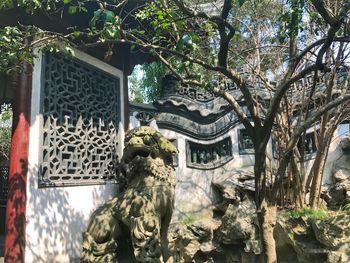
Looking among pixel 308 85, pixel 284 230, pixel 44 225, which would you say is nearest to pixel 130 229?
pixel 44 225

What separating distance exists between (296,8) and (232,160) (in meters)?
4.33

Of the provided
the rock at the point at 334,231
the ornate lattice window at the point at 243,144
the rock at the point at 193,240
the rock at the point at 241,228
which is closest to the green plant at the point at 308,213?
the rock at the point at 334,231

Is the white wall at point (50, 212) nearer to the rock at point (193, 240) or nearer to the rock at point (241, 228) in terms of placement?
the rock at point (193, 240)

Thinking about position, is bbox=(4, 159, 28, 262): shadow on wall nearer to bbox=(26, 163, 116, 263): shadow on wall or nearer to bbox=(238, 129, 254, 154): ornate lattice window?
bbox=(26, 163, 116, 263): shadow on wall

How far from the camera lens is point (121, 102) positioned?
15.6 ft

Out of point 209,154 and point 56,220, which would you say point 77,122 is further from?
point 209,154

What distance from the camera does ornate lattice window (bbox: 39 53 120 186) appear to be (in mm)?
3697

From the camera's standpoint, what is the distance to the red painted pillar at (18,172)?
10.5ft

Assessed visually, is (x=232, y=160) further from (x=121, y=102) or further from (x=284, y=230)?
(x=121, y=102)

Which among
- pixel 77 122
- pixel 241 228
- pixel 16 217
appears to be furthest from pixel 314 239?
pixel 16 217

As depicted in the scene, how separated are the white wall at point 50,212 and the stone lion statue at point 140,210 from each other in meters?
0.61

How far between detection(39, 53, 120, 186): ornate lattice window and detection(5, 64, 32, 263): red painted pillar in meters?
0.20

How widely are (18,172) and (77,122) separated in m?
0.94

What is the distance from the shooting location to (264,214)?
282 cm
